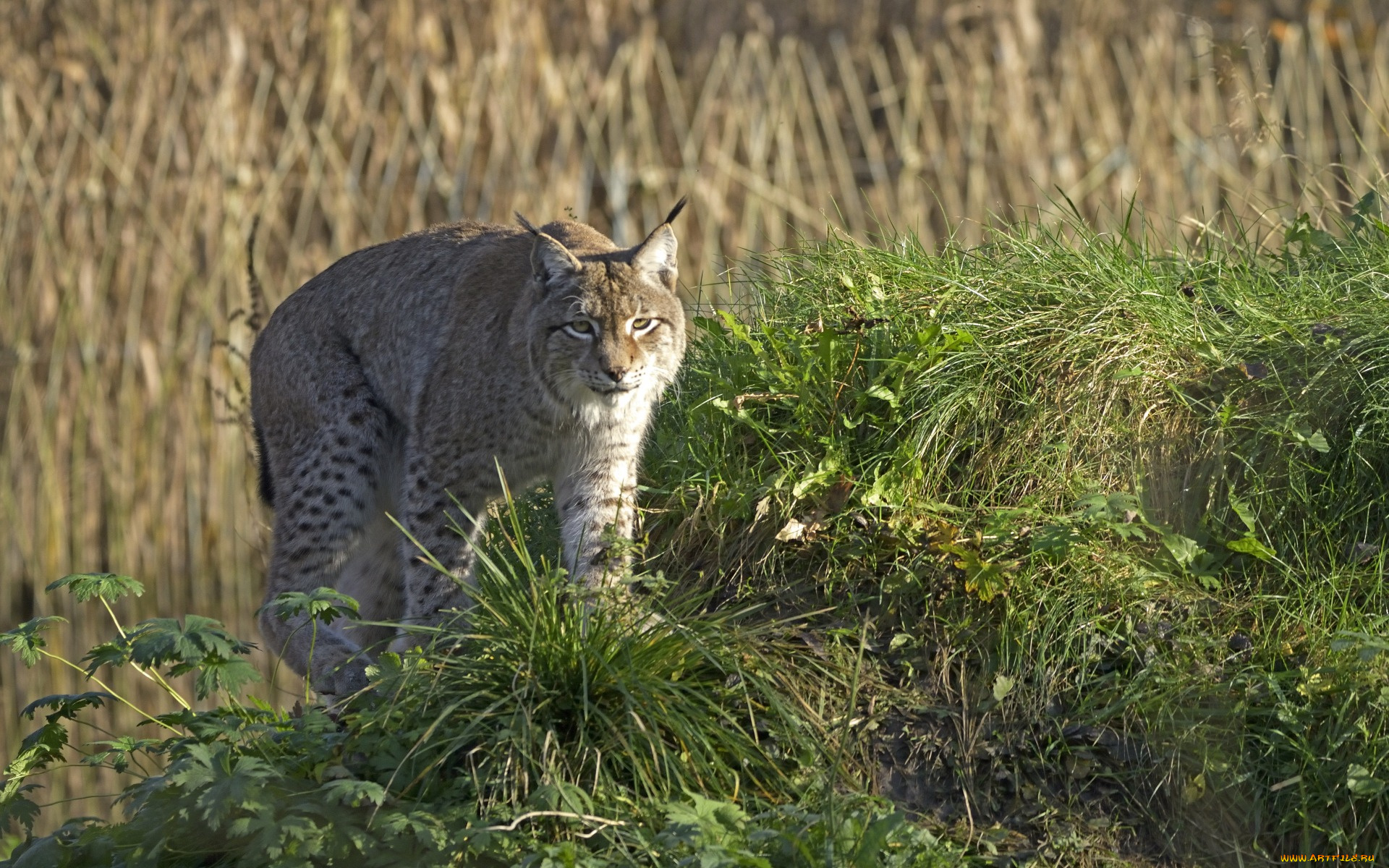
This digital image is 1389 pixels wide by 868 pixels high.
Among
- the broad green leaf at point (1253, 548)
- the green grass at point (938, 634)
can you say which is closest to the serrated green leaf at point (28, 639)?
the green grass at point (938, 634)

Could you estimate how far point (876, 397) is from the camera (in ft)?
16.0

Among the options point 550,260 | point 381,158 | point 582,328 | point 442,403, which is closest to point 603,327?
point 582,328

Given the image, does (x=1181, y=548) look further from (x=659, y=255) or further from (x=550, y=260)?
(x=550, y=260)

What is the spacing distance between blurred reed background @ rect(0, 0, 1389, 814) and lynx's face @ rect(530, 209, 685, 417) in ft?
10.1

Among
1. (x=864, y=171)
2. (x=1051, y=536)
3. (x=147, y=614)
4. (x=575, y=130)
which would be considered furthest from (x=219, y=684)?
(x=864, y=171)

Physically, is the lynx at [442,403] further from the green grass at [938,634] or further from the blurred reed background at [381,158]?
the blurred reed background at [381,158]

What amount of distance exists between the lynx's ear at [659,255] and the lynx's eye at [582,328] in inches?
12.7

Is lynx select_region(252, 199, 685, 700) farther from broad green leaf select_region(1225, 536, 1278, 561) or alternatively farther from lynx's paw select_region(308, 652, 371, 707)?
broad green leaf select_region(1225, 536, 1278, 561)

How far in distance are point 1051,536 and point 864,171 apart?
526 cm

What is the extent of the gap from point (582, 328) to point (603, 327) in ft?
0.29

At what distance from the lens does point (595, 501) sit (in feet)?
16.4

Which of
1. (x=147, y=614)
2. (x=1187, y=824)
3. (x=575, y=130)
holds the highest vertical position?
(x=575, y=130)

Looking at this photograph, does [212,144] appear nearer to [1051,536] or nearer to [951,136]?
[951,136]

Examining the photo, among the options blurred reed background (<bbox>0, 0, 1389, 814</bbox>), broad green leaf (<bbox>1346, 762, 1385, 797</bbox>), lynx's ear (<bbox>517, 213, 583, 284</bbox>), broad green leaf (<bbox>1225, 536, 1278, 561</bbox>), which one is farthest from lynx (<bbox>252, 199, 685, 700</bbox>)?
blurred reed background (<bbox>0, 0, 1389, 814</bbox>)
